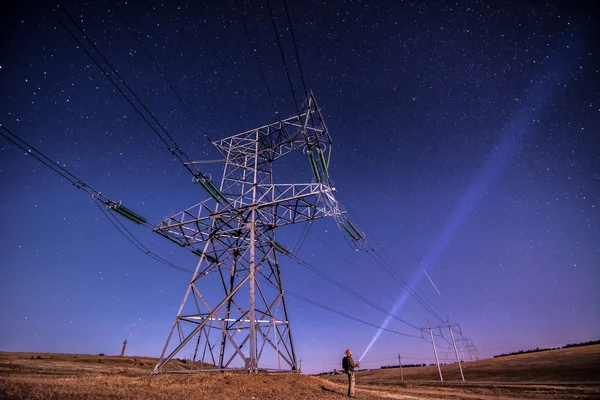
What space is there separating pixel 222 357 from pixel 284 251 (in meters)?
7.03

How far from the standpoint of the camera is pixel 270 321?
14023 mm

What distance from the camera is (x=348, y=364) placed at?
11438 mm

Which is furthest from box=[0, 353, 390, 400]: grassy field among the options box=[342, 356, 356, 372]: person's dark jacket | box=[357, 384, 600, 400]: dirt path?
box=[357, 384, 600, 400]: dirt path

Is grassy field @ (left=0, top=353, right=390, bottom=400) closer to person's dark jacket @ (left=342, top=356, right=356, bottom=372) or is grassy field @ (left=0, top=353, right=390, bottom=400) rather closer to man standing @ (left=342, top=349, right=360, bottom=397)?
man standing @ (left=342, top=349, right=360, bottom=397)

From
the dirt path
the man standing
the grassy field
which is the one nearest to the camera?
the grassy field

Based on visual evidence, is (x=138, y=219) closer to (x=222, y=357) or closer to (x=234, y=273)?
(x=234, y=273)

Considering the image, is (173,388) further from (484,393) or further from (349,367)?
(484,393)

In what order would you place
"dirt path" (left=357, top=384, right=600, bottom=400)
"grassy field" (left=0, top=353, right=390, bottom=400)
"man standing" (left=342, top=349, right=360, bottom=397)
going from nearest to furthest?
"grassy field" (left=0, top=353, right=390, bottom=400), "man standing" (left=342, top=349, right=360, bottom=397), "dirt path" (left=357, top=384, right=600, bottom=400)

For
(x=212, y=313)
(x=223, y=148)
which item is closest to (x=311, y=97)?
(x=223, y=148)

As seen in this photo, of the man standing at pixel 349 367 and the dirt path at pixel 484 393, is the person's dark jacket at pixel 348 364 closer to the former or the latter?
the man standing at pixel 349 367

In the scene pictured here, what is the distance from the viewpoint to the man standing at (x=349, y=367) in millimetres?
11078

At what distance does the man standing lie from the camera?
11.1 metres

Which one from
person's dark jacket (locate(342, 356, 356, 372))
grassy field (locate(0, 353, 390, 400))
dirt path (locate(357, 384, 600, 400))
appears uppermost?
person's dark jacket (locate(342, 356, 356, 372))

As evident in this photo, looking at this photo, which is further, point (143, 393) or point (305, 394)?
point (305, 394)
